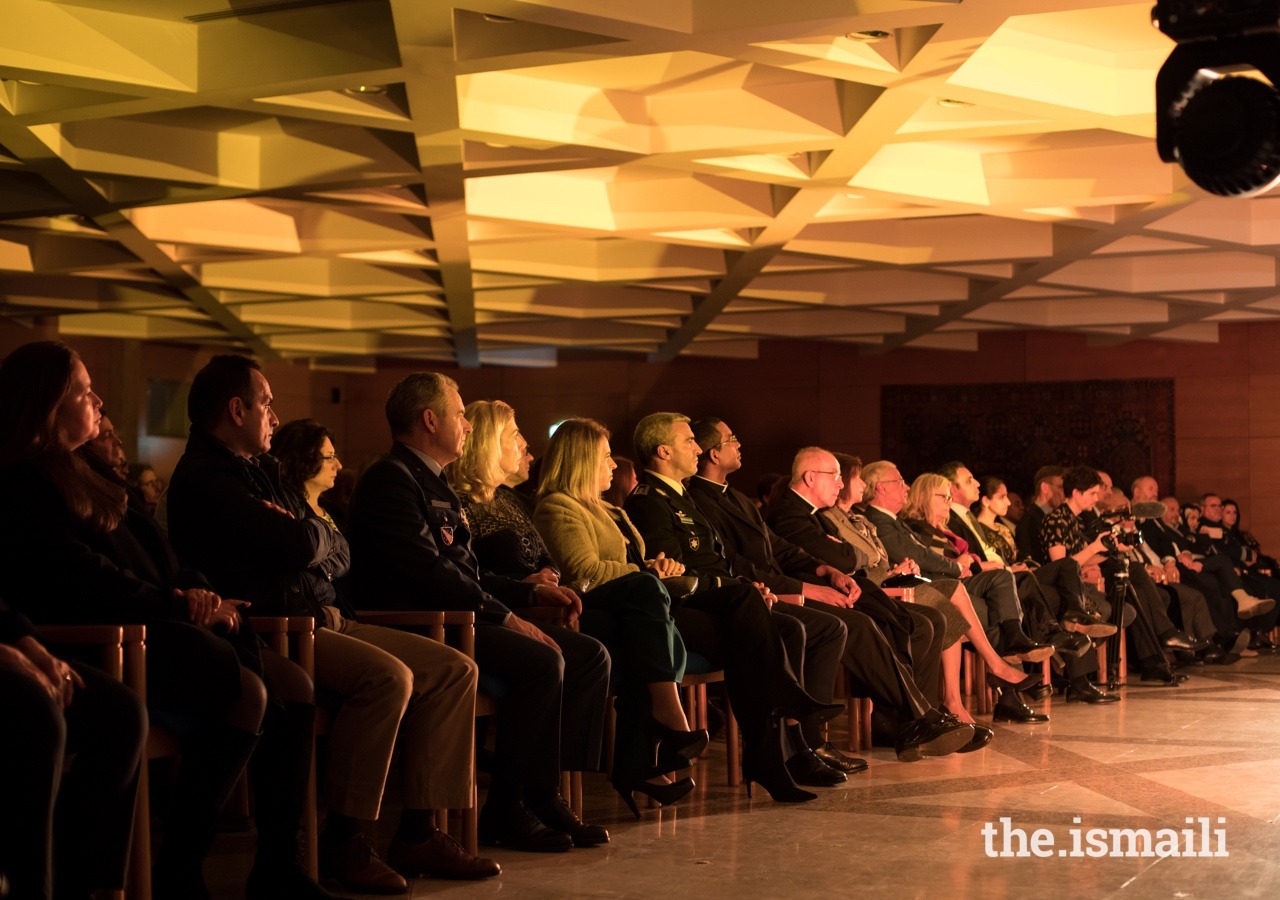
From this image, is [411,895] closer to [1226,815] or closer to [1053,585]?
[1226,815]

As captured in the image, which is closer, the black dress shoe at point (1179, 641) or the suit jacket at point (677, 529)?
the suit jacket at point (677, 529)

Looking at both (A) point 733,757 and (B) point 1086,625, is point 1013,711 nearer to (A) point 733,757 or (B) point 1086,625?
(B) point 1086,625

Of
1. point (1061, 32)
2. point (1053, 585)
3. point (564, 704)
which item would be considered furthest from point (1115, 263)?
point (564, 704)

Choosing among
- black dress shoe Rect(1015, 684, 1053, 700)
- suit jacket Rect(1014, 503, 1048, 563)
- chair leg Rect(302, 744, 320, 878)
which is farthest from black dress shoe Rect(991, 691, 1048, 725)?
chair leg Rect(302, 744, 320, 878)

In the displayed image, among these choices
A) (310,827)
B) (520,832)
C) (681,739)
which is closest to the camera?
(310,827)

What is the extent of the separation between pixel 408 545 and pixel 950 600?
3086 mm

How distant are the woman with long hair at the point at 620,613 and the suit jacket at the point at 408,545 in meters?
0.32

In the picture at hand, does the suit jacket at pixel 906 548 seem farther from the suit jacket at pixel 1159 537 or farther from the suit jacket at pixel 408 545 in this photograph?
the suit jacket at pixel 1159 537

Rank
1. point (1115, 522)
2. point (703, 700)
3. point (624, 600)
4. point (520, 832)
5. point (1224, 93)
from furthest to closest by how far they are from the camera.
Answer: point (1115, 522), point (703, 700), point (624, 600), point (520, 832), point (1224, 93)

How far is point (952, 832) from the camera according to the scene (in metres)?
3.60

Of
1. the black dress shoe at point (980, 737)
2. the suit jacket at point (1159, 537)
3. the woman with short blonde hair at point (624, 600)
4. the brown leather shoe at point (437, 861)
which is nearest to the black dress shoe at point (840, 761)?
the black dress shoe at point (980, 737)

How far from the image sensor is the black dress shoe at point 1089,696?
6.98 metres

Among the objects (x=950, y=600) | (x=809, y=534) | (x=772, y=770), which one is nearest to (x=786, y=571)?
(x=809, y=534)

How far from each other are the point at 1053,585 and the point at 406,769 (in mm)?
5058
